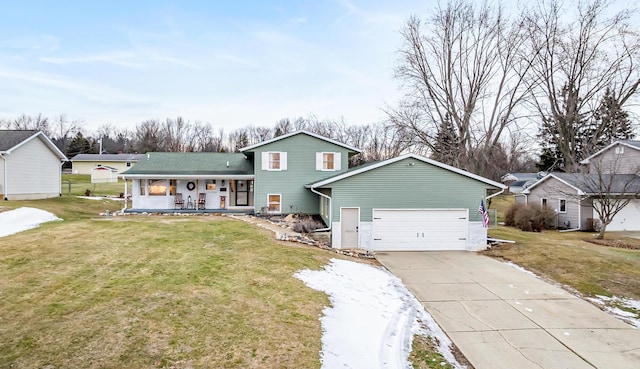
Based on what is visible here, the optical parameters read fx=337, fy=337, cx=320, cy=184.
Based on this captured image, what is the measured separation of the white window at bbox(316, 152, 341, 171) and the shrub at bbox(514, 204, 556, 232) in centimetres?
1359

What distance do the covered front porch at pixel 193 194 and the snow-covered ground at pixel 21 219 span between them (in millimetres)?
5197

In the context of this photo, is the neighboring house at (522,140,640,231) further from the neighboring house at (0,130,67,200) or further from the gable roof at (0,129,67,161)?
the neighboring house at (0,130,67,200)

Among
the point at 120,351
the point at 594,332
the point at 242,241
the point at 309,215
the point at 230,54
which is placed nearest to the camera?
the point at 120,351

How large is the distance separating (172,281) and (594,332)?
Answer: 28.6 ft

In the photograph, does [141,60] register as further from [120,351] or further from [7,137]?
[120,351]

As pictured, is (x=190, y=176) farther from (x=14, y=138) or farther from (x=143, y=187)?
(x=14, y=138)

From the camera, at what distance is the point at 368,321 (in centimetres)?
677

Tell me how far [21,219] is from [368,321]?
15.2 m

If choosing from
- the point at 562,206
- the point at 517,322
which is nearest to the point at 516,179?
the point at 562,206

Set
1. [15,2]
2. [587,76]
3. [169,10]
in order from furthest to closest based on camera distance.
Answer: [587,76] → [169,10] → [15,2]

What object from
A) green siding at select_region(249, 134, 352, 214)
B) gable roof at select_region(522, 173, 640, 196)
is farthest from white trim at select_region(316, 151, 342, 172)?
gable roof at select_region(522, 173, 640, 196)

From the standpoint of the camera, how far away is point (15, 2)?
14602mm

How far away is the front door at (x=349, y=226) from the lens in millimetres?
14188

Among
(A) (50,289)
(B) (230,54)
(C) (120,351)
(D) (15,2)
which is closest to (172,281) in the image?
(A) (50,289)
